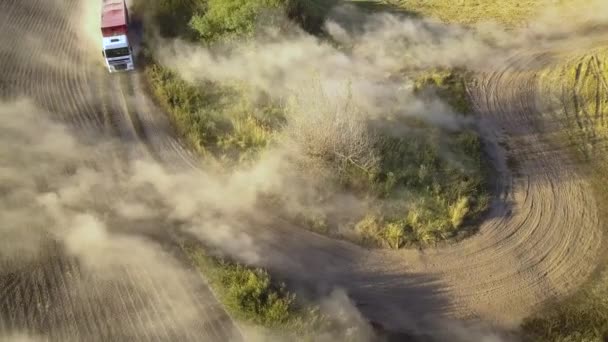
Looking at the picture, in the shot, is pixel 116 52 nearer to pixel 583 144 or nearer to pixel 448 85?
pixel 448 85

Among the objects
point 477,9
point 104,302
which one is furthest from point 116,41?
point 477,9

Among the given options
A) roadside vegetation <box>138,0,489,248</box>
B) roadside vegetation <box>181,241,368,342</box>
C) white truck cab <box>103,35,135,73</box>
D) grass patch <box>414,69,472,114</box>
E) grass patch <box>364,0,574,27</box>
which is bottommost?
roadside vegetation <box>181,241,368,342</box>

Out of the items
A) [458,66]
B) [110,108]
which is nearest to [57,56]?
[110,108]

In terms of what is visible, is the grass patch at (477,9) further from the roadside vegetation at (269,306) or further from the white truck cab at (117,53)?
the roadside vegetation at (269,306)

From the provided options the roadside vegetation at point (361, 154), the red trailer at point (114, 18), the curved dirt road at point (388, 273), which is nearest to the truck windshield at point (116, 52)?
the red trailer at point (114, 18)

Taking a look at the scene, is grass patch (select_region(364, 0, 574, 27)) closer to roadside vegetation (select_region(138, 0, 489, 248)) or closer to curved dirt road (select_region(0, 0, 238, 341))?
roadside vegetation (select_region(138, 0, 489, 248))

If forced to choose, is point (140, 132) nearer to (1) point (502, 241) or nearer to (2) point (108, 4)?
(2) point (108, 4)

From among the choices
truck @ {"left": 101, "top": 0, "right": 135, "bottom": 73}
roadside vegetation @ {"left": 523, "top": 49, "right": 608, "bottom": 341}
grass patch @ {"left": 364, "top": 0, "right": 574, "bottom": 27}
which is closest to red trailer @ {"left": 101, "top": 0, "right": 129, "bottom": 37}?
truck @ {"left": 101, "top": 0, "right": 135, "bottom": 73}
